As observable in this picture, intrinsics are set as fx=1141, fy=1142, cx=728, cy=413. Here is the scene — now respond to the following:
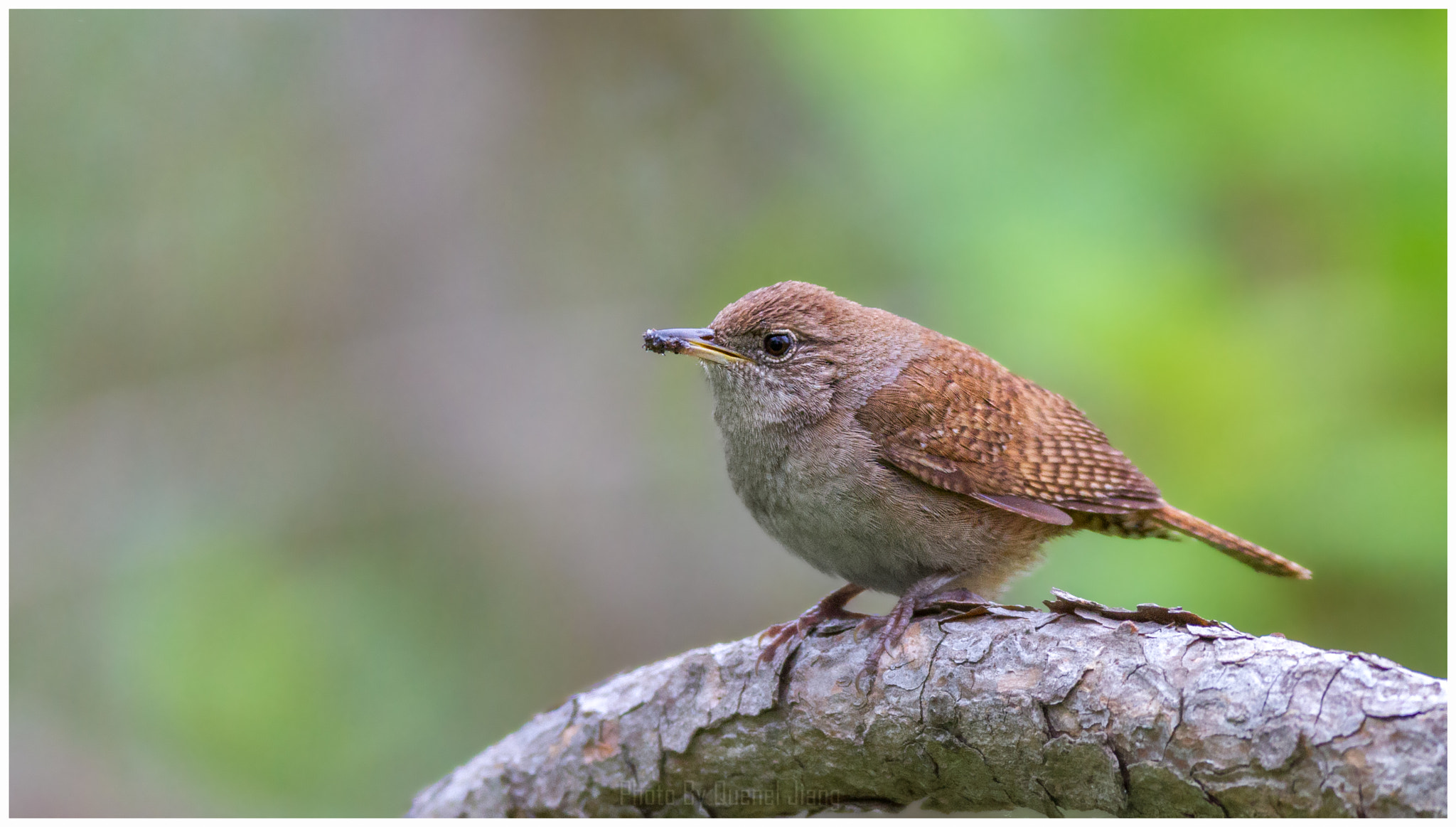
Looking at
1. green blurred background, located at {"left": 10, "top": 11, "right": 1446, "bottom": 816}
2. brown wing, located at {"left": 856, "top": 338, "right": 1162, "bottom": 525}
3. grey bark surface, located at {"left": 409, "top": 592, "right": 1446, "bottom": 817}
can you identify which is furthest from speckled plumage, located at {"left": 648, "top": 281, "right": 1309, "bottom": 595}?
green blurred background, located at {"left": 10, "top": 11, "right": 1446, "bottom": 816}

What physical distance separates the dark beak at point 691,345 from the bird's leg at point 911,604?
3.17 feet

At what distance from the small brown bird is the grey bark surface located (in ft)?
0.87

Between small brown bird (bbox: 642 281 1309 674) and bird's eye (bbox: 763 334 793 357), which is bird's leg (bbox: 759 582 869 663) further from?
bird's eye (bbox: 763 334 793 357)

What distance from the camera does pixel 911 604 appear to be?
316cm

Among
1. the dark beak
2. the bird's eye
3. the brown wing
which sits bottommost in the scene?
the brown wing

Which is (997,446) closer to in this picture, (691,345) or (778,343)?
(778,343)

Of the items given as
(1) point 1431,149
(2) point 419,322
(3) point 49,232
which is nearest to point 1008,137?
(1) point 1431,149

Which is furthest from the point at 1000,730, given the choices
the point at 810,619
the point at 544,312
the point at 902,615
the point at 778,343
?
the point at 544,312

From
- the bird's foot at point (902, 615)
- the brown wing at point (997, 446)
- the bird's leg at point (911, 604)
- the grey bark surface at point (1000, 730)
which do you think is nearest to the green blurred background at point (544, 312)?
the brown wing at point (997, 446)

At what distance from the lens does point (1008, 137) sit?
4.77 meters

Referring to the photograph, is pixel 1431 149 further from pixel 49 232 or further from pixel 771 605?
pixel 49 232

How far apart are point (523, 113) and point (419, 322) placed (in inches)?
57.1

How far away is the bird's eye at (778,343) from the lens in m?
3.86

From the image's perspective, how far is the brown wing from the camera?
346cm
